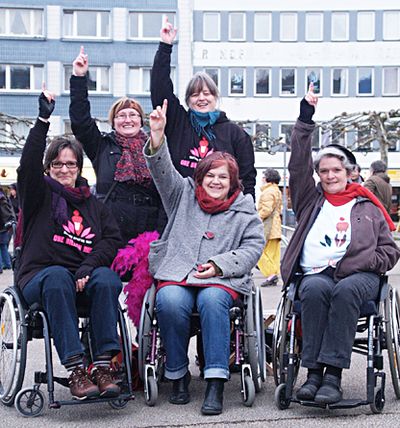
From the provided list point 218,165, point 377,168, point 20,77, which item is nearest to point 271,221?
point 377,168

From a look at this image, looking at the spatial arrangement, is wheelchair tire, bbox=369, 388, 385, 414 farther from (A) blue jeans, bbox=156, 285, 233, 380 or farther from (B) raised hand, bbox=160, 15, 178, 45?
(B) raised hand, bbox=160, 15, 178, 45

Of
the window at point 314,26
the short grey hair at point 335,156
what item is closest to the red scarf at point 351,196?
the short grey hair at point 335,156

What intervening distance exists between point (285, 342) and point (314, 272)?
481 mm

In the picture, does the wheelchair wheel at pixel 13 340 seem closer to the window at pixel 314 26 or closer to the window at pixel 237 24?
the window at pixel 237 24

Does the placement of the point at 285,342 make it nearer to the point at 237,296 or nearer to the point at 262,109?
A: the point at 237,296

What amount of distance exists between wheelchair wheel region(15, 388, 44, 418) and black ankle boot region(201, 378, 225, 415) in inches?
36.9

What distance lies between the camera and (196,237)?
5371 millimetres

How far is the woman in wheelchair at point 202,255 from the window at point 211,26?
3626 cm

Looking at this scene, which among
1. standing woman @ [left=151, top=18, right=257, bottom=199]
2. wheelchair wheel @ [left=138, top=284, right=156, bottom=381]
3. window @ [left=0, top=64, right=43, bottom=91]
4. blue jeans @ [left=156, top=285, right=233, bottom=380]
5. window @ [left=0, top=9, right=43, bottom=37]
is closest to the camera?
blue jeans @ [left=156, top=285, right=233, bottom=380]

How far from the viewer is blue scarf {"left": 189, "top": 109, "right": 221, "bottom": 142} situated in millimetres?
5783

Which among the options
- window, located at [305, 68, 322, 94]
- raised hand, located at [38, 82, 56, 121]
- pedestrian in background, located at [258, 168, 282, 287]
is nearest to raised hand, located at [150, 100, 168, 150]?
raised hand, located at [38, 82, 56, 121]

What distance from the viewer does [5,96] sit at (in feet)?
128

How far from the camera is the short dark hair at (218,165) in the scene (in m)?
5.42

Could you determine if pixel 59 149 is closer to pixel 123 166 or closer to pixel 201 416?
pixel 123 166
